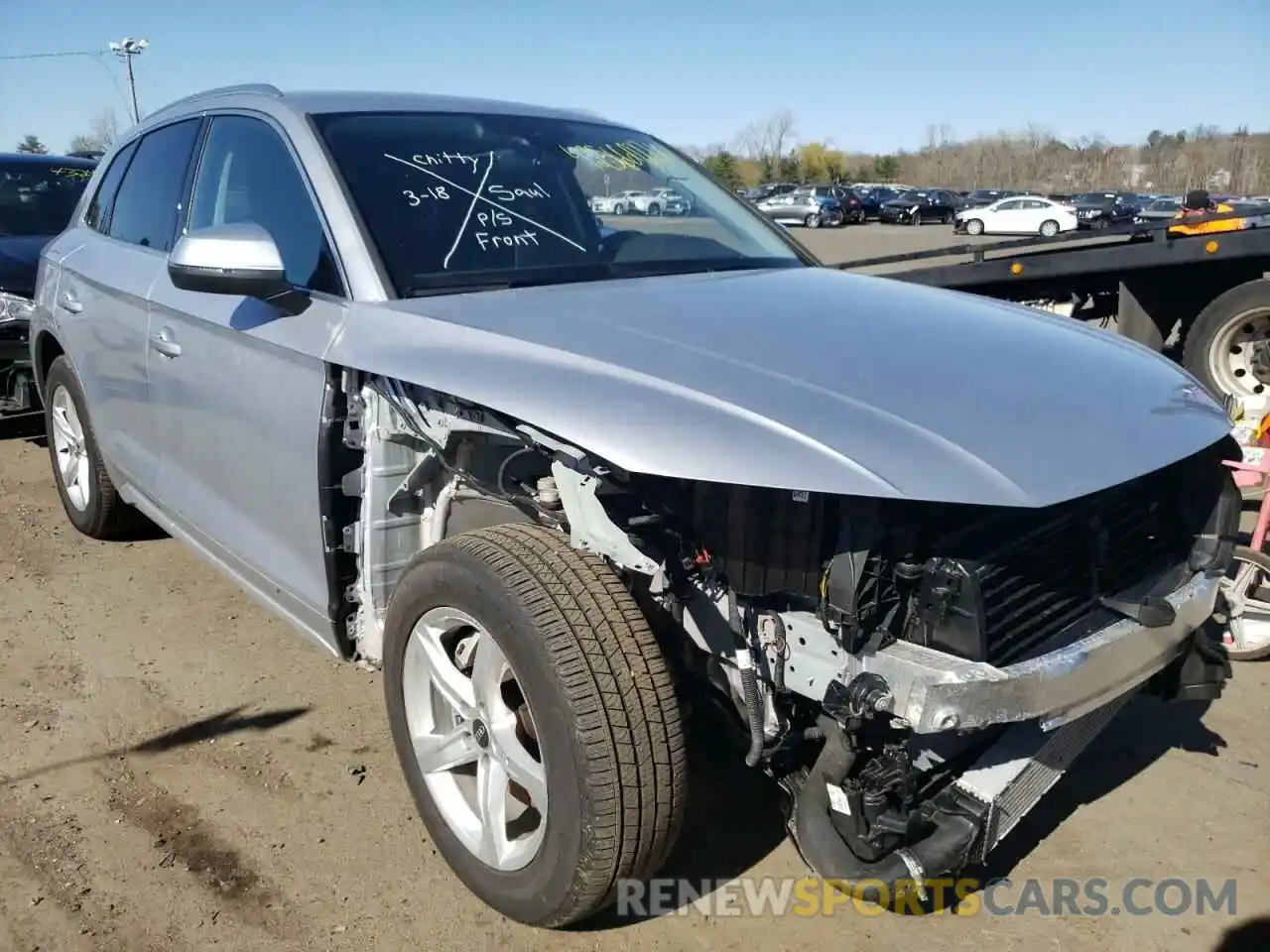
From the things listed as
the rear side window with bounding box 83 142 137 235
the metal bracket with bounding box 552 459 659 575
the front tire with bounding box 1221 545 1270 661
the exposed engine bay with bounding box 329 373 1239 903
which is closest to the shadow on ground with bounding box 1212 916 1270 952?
the exposed engine bay with bounding box 329 373 1239 903

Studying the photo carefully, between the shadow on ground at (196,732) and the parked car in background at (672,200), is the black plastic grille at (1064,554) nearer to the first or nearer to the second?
the parked car in background at (672,200)

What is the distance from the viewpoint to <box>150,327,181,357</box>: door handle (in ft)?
11.4

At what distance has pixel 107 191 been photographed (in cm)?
462

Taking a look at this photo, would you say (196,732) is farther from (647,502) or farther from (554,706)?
(647,502)

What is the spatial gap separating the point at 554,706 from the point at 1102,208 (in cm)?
4408

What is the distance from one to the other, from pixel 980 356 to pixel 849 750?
3.03ft

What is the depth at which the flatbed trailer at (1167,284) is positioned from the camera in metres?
6.23

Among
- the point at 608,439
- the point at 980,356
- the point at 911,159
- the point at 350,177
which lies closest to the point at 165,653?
the point at 350,177

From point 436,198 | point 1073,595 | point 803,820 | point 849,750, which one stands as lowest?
point 803,820

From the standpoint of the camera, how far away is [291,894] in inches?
103

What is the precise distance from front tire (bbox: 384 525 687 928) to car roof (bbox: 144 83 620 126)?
152 cm

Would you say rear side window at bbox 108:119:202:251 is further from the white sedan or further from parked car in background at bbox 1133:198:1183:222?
the white sedan

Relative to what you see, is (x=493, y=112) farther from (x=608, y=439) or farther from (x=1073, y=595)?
(x=1073, y=595)

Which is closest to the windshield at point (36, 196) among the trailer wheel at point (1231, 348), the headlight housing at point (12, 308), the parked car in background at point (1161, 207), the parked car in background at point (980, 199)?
the headlight housing at point (12, 308)
